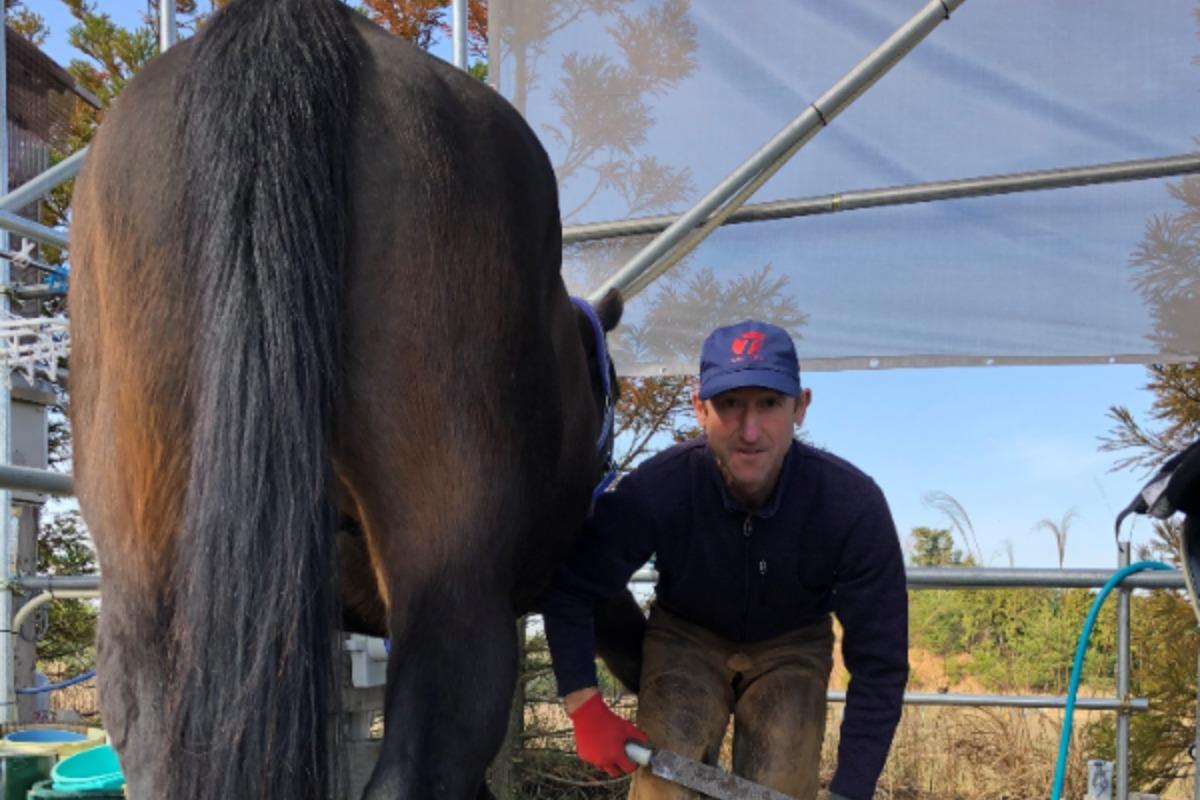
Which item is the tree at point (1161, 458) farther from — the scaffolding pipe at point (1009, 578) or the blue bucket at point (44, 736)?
the blue bucket at point (44, 736)

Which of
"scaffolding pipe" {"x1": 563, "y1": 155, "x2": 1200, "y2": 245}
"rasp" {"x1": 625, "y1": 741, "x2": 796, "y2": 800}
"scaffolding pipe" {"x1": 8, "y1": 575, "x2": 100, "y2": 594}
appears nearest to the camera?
"rasp" {"x1": 625, "y1": 741, "x2": 796, "y2": 800}

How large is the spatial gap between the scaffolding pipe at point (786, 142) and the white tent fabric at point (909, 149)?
0.85 m

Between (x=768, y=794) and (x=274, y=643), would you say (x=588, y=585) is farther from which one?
(x=274, y=643)

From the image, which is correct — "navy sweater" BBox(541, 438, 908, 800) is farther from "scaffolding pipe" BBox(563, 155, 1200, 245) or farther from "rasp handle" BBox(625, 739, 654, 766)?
"scaffolding pipe" BBox(563, 155, 1200, 245)

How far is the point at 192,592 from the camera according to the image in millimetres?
1396

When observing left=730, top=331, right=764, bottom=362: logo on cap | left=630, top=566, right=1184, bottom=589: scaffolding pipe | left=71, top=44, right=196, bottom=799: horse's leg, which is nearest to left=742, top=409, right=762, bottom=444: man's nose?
left=730, top=331, right=764, bottom=362: logo on cap

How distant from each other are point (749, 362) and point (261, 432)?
4.31 ft

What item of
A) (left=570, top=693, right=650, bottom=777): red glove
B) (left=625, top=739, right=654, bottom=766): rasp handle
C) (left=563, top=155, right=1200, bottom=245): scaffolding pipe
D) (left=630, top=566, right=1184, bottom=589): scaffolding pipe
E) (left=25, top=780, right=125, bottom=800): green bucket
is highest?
(left=563, top=155, right=1200, bottom=245): scaffolding pipe

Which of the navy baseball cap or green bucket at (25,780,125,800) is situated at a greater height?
the navy baseball cap

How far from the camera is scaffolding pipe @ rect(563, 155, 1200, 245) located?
3.67m

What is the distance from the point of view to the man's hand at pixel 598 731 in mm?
2428

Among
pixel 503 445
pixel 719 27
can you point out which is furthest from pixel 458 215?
pixel 719 27

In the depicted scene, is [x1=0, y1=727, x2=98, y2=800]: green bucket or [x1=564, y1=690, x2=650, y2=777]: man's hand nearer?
[x1=564, y1=690, x2=650, y2=777]: man's hand

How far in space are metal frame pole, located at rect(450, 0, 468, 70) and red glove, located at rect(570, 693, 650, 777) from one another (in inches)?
81.9
